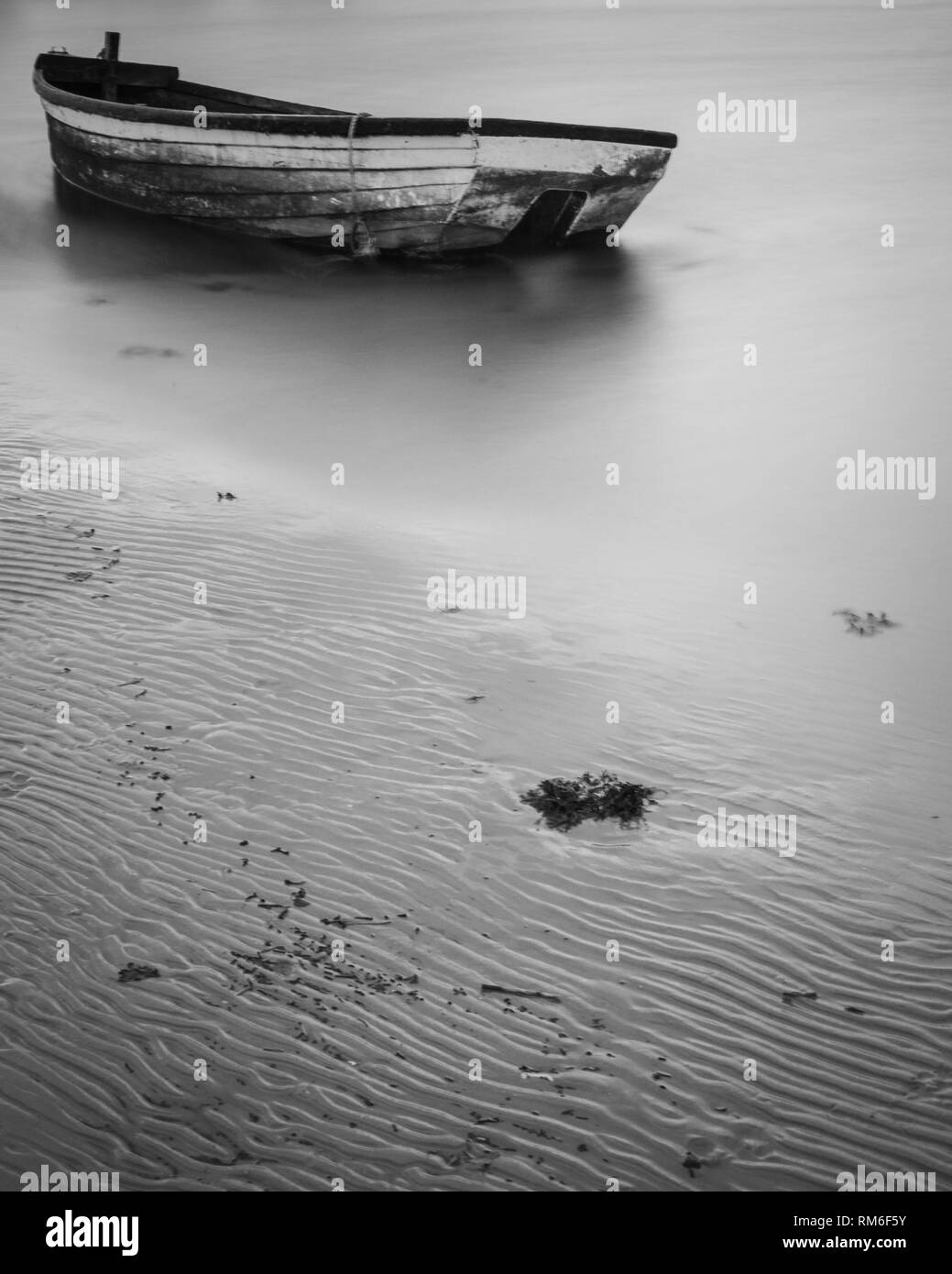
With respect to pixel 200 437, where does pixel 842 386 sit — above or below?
above

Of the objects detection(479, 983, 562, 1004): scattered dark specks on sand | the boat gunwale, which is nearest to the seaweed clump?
detection(479, 983, 562, 1004): scattered dark specks on sand

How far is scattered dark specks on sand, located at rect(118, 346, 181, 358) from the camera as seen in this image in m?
12.1

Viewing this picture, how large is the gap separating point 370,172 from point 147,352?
3176mm

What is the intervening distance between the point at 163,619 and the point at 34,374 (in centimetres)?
537

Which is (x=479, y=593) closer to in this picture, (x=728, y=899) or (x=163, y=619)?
(x=163, y=619)

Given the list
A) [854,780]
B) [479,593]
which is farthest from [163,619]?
[854,780]

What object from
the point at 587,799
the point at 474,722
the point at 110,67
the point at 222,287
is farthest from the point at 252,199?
the point at 587,799

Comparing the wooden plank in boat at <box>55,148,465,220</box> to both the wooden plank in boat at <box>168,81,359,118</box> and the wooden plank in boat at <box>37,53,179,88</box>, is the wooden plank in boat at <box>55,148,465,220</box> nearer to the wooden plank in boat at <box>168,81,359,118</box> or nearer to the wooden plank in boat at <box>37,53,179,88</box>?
the wooden plank in boat at <box>37,53,179,88</box>

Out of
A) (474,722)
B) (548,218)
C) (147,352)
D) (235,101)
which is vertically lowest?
(474,722)

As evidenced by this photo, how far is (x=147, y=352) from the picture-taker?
1219 cm

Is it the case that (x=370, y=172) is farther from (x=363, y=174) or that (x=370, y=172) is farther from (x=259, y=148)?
(x=259, y=148)

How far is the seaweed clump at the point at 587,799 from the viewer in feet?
18.1

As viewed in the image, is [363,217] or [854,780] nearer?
[854,780]

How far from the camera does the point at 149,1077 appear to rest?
421cm
